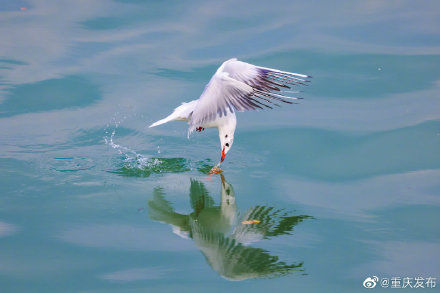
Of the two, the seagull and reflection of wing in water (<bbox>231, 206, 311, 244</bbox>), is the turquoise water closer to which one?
reflection of wing in water (<bbox>231, 206, 311, 244</bbox>)

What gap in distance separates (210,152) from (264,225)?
141 centimetres

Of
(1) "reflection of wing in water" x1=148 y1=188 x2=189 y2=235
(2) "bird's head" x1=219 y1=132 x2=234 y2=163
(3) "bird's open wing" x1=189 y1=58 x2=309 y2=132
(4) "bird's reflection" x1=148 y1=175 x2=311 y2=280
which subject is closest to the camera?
(4) "bird's reflection" x1=148 y1=175 x2=311 y2=280

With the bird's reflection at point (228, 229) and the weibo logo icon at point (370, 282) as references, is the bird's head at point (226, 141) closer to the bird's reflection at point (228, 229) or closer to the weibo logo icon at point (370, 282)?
the bird's reflection at point (228, 229)

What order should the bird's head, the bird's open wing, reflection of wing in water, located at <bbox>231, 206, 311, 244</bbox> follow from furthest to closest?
the bird's head → the bird's open wing → reflection of wing in water, located at <bbox>231, 206, 311, 244</bbox>

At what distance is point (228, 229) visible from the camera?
4.73m

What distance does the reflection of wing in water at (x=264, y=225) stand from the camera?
460 cm

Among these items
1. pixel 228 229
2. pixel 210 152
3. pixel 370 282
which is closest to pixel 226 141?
pixel 210 152

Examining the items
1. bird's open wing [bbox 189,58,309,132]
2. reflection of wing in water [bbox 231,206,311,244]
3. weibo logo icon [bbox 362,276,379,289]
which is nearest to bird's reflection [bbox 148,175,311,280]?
reflection of wing in water [bbox 231,206,311,244]

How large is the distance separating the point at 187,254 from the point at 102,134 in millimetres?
2332

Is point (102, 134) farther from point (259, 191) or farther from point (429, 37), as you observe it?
point (429, 37)

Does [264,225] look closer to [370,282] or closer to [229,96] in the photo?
[370,282]

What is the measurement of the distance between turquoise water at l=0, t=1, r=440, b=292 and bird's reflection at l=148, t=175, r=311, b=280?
0.05 ft

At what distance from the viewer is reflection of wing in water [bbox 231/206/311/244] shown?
4.60 metres

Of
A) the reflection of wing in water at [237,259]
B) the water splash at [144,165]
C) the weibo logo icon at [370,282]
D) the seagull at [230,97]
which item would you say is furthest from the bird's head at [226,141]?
the weibo logo icon at [370,282]
